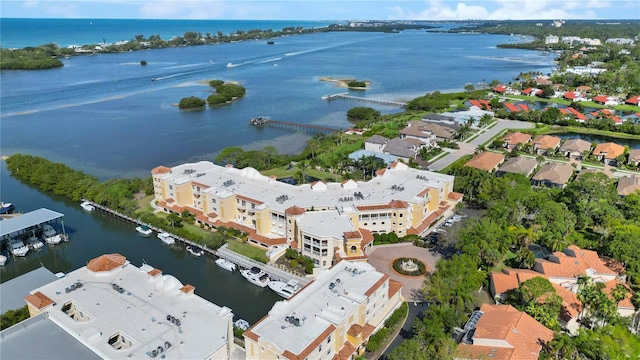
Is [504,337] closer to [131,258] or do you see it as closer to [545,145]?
[131,258]

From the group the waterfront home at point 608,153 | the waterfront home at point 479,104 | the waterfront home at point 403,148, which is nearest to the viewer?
the waterfront home at point 608,153

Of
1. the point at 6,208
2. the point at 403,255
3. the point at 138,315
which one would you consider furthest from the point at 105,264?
the point at 6,208

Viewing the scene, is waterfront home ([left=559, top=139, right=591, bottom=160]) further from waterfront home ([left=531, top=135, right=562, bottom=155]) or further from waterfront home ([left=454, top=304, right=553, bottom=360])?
waterfront home ([left=454, top=304, right=553, bottom=360])

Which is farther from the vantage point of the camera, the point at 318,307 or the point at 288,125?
the point at 288,125

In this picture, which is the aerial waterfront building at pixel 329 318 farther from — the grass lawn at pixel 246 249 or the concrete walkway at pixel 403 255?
the grass lawn at pixel 246 249

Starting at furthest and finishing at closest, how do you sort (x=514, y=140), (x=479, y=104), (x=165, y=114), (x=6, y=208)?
(x=479, y=104) → (x=165, y=114) → (x=514, y=140) → (x=6, y=208)

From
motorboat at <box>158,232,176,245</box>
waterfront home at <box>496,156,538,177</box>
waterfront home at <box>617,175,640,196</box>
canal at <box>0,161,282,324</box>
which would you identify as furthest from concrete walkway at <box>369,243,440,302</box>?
waterfront home at <box>617,175,640,196</box>

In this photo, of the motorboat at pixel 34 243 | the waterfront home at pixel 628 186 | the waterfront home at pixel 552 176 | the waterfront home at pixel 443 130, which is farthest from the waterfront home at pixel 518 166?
the motorboat at pixel 34 243
